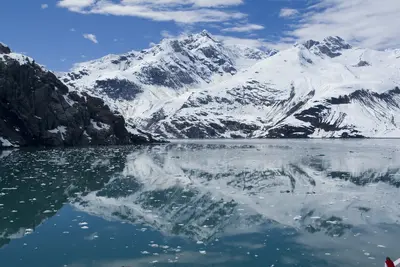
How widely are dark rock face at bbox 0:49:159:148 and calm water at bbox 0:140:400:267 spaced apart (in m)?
85.8

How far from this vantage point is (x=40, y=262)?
64.4 ft

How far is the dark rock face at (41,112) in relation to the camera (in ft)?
415

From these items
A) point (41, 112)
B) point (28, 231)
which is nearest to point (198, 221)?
point (28, 231)

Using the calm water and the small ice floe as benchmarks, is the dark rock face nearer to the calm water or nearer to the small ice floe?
the calm water

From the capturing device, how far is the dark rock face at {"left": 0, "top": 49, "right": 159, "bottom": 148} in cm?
12656

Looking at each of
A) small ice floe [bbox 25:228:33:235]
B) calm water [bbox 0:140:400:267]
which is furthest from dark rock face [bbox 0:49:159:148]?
small ice floe [bbox 25:228:33:235]

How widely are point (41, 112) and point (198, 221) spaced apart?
381 feet

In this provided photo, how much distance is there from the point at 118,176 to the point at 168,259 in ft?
104

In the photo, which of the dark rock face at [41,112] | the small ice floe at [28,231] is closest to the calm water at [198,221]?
the small ice floe at [28,231]

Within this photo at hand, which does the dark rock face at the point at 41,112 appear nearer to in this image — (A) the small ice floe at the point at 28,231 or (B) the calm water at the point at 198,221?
(B) the calm water at the point at 198,221

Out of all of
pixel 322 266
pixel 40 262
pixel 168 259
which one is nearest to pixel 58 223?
pixel 40 262

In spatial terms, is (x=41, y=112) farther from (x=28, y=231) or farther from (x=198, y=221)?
(x=198, y=221)

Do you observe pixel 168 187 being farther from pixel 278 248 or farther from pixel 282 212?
pixel 278 248

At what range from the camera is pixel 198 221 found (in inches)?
1075
